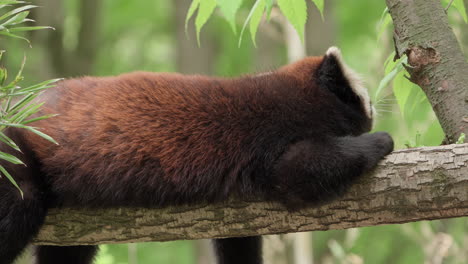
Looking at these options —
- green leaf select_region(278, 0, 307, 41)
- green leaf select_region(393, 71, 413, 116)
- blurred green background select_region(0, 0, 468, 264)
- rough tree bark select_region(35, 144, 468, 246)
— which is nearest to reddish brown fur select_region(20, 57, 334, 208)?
rough tree bark select_region(35, 144, 468, 246)

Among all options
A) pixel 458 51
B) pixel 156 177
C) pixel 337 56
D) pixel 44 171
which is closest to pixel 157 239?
pixel 156 177

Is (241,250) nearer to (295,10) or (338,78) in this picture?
(338,78)

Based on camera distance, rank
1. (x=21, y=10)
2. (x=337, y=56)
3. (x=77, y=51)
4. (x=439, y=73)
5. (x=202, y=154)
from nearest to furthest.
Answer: (x=21, y=10) < (x=439, y=73) < (x=202, y=154) < (x=337, y=56) < (x=77, y=51)

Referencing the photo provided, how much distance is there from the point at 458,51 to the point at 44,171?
2114mm

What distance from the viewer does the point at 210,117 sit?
3.24 meters

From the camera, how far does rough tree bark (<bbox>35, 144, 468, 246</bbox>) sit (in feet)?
8.70

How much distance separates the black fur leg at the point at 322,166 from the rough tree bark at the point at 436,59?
311 mm

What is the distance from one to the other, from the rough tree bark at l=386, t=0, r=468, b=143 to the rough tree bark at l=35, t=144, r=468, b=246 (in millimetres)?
359

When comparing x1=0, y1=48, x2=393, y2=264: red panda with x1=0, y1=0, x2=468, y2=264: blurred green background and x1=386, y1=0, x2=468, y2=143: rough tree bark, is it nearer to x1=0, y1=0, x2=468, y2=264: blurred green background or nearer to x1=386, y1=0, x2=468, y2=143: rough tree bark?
x1=386, y1=0, x2=468, y2=143: rough tree bark

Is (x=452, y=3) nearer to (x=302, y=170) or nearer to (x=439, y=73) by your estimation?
(x=439, y=73)

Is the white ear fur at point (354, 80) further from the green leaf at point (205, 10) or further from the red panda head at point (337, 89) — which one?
the green leaf at point (205, 10)

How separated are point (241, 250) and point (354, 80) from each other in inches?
50.1

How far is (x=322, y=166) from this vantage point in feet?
9.89

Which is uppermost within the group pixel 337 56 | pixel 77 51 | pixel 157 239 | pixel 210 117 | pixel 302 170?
pixel 77 51
